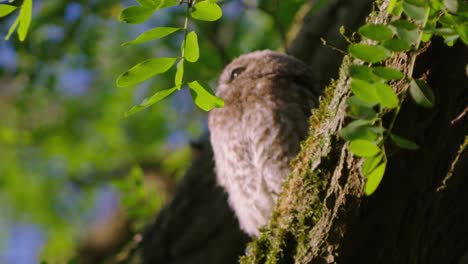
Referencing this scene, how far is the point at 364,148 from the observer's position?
Answer: 175cm

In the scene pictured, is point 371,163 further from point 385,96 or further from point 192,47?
point 192,47

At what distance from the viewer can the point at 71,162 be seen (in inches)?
286

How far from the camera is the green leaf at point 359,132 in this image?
1736 millimetres

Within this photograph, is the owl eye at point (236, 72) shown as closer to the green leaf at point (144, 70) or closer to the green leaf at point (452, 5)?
the green leaf at point (144, 70)

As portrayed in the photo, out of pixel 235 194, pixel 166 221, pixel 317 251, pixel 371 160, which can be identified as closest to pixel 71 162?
pixel 166 221

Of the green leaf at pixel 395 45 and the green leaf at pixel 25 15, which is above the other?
the green leaf at pixel 395 45

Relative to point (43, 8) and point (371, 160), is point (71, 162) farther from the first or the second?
point (371, 160)

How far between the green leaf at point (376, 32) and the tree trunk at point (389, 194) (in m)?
0.20

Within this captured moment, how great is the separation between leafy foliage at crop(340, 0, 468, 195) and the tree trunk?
19 cm

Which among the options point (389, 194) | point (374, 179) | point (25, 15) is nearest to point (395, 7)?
point (374, 179)

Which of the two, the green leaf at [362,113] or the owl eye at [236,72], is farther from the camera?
the owl eye at [236,72]

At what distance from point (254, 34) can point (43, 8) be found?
1.37 meters

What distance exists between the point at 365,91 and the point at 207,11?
44cm

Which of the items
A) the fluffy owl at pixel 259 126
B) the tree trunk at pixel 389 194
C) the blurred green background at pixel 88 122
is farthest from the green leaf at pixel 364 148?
the blurred green background at pixel 88 122
